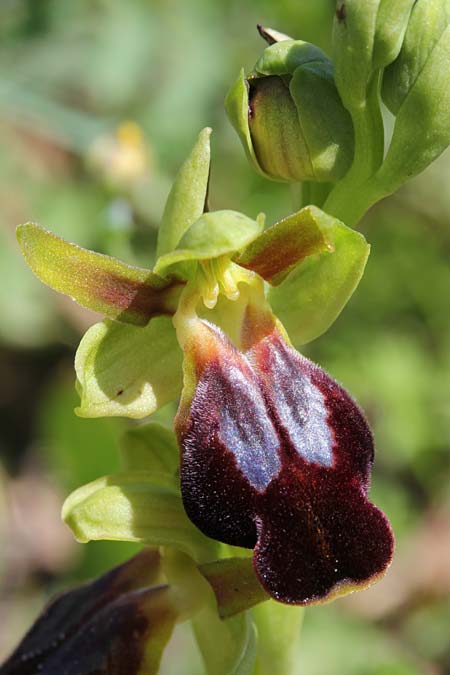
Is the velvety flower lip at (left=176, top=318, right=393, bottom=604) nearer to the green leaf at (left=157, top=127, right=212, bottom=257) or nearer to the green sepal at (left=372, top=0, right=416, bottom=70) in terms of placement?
the green leaf at (left=157, top=127, right=212, bottom=257)

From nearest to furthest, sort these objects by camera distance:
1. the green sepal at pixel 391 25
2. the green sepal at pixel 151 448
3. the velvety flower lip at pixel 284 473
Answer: the velvety flower lip at pixel 284 473
the green sepal at pixel 391 25
the green sepal at pixel 151 448

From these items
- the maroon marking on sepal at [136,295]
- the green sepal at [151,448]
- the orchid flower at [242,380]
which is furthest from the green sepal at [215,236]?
the green sepal at [151,448]

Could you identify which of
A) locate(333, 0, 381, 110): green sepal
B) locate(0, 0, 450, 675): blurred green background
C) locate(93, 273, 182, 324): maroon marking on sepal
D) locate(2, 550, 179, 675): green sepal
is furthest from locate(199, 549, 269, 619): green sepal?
locate(0, 0, 450, 675): blurred green background

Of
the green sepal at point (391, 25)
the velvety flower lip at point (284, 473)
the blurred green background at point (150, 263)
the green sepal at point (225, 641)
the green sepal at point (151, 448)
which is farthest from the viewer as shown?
the blurred green background at point (150, 263)

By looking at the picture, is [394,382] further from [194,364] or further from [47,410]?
[194,364]

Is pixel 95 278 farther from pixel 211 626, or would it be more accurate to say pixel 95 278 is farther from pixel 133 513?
pixel 211 626

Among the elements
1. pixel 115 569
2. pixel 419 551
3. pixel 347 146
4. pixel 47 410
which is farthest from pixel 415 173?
pixel 419 551

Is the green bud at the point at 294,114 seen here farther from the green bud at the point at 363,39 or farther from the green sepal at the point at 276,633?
the green sepal at the point at 276,633
